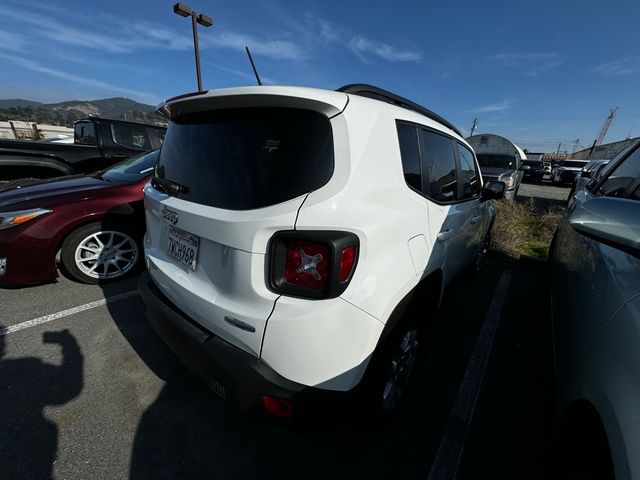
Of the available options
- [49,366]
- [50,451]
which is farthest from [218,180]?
[49,366]

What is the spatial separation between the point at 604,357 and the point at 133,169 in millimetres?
4514

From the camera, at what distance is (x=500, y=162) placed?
11.4 metres

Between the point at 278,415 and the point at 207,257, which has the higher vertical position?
the point at 207,257

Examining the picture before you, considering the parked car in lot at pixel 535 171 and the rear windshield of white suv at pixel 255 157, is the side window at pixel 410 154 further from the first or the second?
the parked car in lot at pixel 535 171

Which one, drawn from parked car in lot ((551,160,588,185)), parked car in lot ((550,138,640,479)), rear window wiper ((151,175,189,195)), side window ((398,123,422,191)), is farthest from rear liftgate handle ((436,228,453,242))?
parked car in lot ((551,160,588,185))

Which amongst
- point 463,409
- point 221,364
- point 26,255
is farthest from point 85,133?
point 463,409

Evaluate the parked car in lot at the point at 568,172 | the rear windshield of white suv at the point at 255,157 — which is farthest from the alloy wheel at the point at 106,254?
the parked car in lot at the point at 568,172

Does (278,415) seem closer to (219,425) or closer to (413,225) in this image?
(219,425)

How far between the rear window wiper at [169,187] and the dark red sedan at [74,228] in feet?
5.52

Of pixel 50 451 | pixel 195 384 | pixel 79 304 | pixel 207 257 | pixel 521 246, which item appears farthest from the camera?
pixel 521 246

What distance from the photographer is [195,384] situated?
208 cm

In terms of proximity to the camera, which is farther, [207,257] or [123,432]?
[123,432]

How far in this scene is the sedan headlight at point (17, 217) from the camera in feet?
8.94

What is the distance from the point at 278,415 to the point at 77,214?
2.99 m
